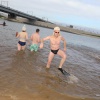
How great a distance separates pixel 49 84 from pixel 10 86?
1.61 metres

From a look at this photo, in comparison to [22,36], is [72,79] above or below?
below

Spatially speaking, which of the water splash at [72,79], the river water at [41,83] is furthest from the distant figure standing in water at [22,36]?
the water splash at [72,79]

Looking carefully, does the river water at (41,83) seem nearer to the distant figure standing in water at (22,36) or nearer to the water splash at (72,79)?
the water splash at (72,79)

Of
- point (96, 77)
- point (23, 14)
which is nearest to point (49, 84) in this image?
point (96, 77)

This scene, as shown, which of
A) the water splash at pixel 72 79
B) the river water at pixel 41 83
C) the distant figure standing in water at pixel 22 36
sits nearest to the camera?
the river water at pixel 41 83

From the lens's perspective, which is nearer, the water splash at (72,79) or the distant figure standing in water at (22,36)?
the water splash at (72,79)

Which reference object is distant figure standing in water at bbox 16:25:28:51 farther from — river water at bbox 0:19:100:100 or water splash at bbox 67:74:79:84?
water splash at bbox 67:74:79:84

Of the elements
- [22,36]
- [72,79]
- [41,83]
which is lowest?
[72,79]

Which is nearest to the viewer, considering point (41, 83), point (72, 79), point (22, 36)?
point (41, 83)

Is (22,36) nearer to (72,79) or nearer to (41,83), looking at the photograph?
(72,79)

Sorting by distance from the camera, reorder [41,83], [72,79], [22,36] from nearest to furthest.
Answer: [41,83] → [72,79] → [22,36]

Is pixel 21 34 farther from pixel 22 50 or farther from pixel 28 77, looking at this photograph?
pixel 28 77

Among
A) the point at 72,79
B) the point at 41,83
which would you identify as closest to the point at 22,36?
the point at 72,79

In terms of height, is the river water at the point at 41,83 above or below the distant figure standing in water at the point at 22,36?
below
